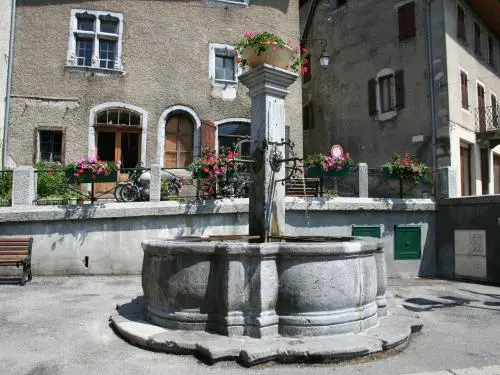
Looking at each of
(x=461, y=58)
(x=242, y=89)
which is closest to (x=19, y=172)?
(x=242, y=89)

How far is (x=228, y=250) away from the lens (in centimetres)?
467

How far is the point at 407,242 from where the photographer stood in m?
11.3

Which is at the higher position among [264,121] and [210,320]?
[264,121]

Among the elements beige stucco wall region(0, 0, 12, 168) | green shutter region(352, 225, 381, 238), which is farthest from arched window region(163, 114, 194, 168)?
green shutter region(352, 225, 381, 238)

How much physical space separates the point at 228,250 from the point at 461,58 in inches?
574

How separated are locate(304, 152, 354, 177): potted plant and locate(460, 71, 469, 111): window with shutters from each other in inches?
298

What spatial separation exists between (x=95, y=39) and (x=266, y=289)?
11.5 metres

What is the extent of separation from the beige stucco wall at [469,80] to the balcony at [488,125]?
238 mm

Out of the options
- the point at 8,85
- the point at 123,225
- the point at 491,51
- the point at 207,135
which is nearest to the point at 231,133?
the point at 207,135

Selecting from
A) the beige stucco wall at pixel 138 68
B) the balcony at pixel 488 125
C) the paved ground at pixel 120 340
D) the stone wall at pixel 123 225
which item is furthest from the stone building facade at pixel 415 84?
the paved ground at pixel 120 340

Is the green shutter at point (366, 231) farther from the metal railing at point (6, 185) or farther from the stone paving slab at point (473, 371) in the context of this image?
the metal railing at point (6, 185)

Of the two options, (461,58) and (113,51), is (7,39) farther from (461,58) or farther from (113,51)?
(461,58)

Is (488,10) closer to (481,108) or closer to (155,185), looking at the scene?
(481,108)

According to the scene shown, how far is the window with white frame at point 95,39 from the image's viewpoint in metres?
13.3
